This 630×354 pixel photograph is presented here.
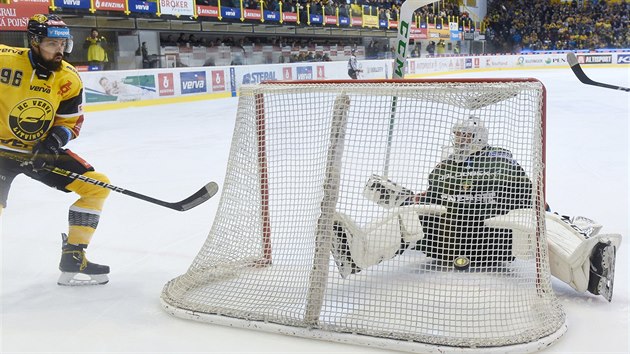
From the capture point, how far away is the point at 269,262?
2.36 metres

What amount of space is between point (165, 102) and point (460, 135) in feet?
30.2

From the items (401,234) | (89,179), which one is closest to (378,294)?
(401,234)

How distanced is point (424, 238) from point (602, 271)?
60 cm

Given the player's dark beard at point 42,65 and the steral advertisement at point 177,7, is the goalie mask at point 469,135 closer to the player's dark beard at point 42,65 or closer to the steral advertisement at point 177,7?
the player's dark beard at point 42,65

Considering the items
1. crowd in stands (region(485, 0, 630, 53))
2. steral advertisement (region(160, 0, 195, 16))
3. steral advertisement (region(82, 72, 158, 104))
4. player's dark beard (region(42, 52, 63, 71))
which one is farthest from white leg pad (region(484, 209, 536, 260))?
crowd in stands (region(485, 0, 630, 53))

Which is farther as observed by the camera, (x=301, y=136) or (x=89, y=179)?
(x=89, y=179)

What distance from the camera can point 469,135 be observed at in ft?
6.68

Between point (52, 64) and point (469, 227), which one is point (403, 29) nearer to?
point (469, 227)

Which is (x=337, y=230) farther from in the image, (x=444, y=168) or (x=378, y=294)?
(x=444, y=168)

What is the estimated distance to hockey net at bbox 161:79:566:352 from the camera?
1.97 metres

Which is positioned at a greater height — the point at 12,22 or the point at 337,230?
the point at 12,22

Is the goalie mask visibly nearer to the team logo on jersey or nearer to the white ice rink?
the white ice rink

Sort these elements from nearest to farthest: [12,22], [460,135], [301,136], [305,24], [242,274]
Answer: [460,135] < [301,136] < [242,274] < [12,22] < [305,24]

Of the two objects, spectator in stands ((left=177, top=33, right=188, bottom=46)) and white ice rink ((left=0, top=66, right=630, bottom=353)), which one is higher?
spectator in stands ((left=177, top=33, right=188, bottom=46))
